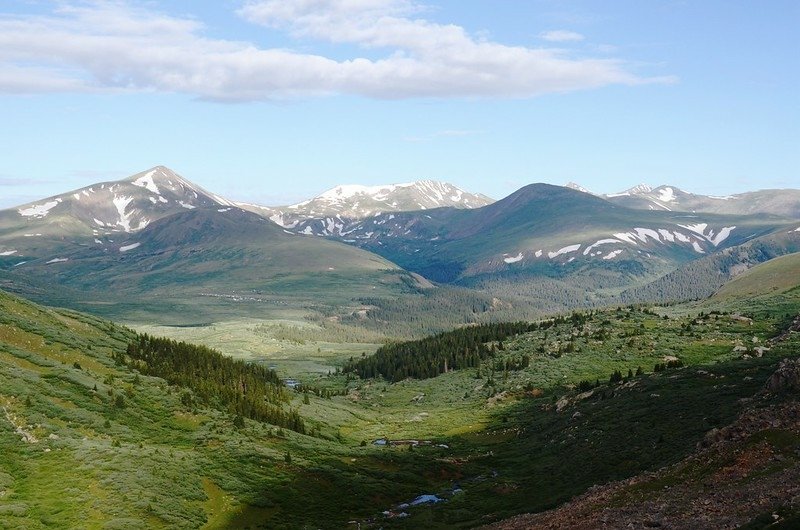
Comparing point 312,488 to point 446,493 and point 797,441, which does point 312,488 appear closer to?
point 446,493

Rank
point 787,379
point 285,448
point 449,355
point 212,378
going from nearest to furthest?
point 787,379 → point 285,448 → point 212,378 → point 449,355

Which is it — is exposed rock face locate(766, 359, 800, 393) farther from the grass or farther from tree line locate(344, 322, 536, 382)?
tree line locate(344, 322, 536, 382)

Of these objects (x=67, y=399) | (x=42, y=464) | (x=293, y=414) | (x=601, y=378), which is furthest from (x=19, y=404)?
(x=601, y=378)

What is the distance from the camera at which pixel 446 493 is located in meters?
75.1

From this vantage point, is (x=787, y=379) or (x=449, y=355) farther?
(x=449, y=355)


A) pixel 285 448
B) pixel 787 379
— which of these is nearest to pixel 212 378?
pixel 285 448

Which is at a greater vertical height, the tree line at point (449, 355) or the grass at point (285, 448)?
the grass at point (285, 448)

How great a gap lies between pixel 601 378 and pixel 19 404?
10151cm

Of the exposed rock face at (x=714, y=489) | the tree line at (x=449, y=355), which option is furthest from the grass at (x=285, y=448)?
the tree line at (x=449, y=355)

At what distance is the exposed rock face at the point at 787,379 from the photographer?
5841cm

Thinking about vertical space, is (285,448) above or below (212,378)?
below

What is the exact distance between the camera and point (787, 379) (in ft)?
197

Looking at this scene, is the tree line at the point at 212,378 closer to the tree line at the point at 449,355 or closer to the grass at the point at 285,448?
the grass at the point at 285,448

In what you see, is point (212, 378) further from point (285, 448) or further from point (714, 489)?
point (714, 489)
